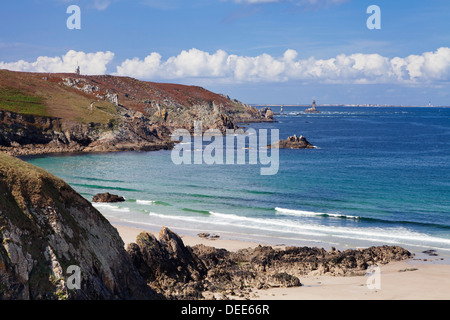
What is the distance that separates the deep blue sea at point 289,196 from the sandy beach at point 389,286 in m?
4.43

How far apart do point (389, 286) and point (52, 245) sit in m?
14.5

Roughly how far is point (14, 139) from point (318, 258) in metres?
65.7

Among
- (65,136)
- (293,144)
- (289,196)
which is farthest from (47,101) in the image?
(289,196)

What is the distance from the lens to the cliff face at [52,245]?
11.6 meters

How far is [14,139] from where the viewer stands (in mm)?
74688

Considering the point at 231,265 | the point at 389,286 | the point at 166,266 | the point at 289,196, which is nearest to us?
the point at 166,266

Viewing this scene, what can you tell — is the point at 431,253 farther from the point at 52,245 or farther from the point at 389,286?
the point at 52,245

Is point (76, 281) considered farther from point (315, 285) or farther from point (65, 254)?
point (315, 285)

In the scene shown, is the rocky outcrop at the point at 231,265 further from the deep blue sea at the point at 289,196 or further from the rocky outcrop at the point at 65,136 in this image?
the rocky outcrop at the point at 65,136

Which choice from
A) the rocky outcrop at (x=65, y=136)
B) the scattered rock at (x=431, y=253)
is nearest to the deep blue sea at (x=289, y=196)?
the scattered rock at (x=431, y=253)

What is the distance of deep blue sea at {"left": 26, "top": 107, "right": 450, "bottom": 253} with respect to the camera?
102 feet

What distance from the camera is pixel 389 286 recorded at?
774 inches

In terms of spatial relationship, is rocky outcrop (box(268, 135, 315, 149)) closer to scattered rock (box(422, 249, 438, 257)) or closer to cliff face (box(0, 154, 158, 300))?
scattered rock (box(422, 249, 438, 257))
